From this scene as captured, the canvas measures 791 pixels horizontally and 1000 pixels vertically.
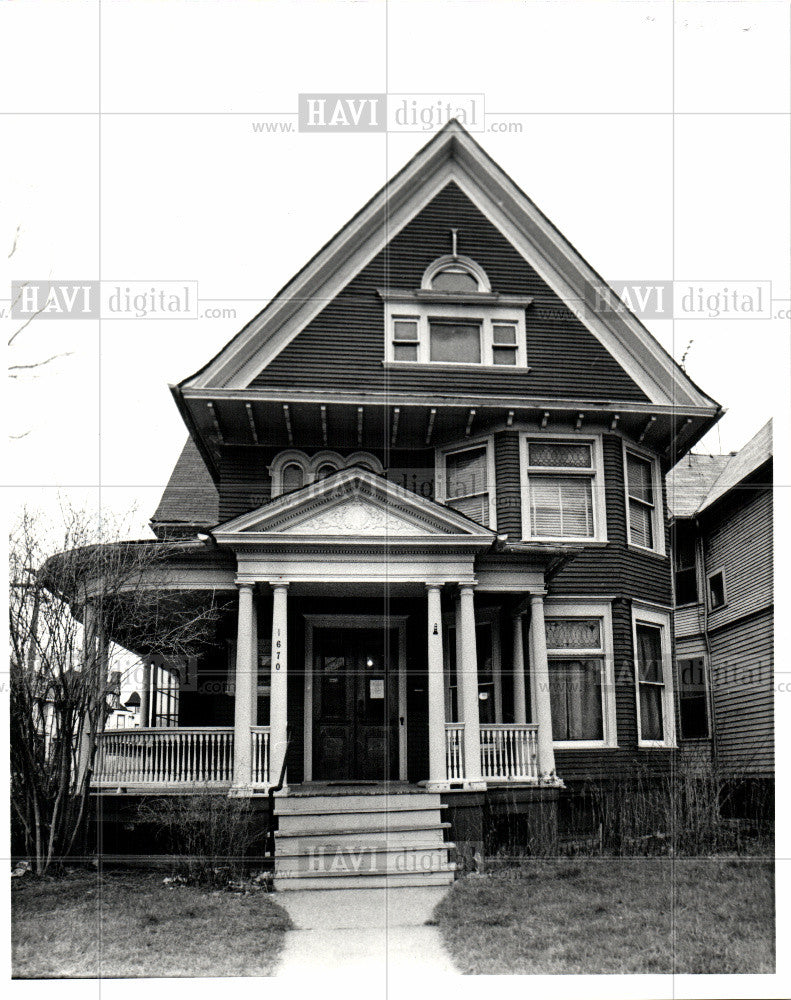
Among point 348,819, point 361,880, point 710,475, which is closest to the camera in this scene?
point 361,880

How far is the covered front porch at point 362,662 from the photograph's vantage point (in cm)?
1273

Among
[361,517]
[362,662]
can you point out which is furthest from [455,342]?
[362,662]

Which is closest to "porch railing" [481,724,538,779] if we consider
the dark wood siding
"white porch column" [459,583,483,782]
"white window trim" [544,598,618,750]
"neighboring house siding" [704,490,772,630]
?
"white porch column" [459,583,483,782]

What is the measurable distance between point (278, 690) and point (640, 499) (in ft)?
22.1

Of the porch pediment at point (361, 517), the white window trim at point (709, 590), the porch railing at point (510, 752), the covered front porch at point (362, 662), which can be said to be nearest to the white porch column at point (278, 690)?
the covered front porch at point (362, 662)

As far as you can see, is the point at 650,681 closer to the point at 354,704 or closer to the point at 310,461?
the point at 354,704

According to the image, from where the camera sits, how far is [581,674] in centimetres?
1469

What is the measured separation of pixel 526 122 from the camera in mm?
12352

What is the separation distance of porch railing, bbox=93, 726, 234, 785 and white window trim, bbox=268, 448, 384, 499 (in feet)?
13.4

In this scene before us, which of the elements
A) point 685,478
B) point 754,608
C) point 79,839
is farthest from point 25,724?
point 685,478

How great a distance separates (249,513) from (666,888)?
6424mm

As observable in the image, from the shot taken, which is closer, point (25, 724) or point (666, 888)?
point (666, 888)

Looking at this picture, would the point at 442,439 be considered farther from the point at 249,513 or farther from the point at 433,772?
the point at 433,772

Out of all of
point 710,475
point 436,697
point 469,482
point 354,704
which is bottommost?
point 354,704
